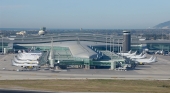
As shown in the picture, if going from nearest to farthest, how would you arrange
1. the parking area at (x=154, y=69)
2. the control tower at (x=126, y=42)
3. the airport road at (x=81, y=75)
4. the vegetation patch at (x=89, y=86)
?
1. the vegetation patch at (x=89, y=86)
2. the airport road at (x=81, y=75)
3. the parking area at (x=154, y=69)
4. the control tower at (x=126, y=42)

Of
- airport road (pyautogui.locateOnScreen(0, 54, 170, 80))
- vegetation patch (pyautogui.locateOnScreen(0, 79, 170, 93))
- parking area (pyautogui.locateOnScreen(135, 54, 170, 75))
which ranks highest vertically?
vegetation patch (pyautogui.locateOnScreen(0, 79, 170, 93))

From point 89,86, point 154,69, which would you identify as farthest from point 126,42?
point 89,86

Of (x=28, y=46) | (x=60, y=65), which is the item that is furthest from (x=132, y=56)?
(x=28, y=46)

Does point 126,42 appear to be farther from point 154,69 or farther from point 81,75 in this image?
point 81,75

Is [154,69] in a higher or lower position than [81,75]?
lower

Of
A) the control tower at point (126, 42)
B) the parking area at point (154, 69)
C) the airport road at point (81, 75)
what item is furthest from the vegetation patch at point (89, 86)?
the control tower at point (126, 42)

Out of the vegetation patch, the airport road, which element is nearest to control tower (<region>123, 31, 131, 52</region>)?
the airport road

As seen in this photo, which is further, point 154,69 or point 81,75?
point 154,69

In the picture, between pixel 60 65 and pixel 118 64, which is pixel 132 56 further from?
pixel 60 65

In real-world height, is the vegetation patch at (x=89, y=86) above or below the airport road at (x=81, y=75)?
above

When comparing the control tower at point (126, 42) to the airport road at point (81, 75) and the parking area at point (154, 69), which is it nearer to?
the parking area at point (154, 69)

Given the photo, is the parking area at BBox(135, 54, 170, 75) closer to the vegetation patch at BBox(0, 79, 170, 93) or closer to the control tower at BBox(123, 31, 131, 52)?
the vegetation patch at BBox(0, 79, 170, 93)
